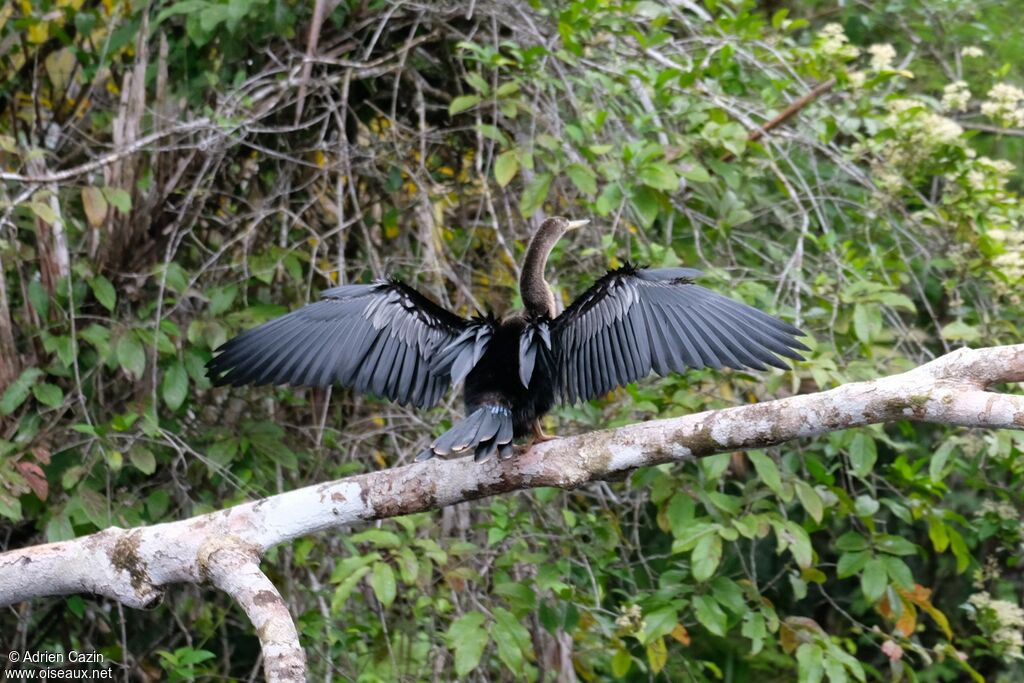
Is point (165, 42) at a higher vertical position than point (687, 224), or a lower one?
higher

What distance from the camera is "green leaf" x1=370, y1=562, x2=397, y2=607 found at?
304 cm

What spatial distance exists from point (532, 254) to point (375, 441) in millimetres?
1065

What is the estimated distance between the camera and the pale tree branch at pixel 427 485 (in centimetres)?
237

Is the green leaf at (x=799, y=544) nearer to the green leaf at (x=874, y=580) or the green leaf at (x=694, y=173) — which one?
the green leaf at (x=874, y=580)

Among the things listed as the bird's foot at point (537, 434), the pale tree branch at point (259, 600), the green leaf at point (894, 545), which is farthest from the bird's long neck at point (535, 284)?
the green leaf at point (894, 545)

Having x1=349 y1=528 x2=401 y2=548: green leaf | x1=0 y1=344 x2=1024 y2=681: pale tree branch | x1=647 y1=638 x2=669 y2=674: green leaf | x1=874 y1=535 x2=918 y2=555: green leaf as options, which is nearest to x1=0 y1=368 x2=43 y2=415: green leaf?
x1=0 y1=344 x2=1024 y2=681: pale tree branch

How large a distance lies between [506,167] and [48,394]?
161 centimetres

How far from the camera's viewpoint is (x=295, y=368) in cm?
324

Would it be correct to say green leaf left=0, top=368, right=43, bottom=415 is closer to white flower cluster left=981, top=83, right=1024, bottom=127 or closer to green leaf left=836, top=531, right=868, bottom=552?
green leaf left=836, top=531, right=868, bottom=552

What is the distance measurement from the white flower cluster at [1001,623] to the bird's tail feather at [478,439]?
1.81m

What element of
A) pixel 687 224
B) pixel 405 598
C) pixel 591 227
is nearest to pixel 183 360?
pixel 405 598

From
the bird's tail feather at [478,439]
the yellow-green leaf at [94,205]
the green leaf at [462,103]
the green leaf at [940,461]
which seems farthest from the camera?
the green leaf at [462,103]

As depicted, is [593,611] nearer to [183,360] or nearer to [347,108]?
[183,360]

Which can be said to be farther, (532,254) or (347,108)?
(347,108)
